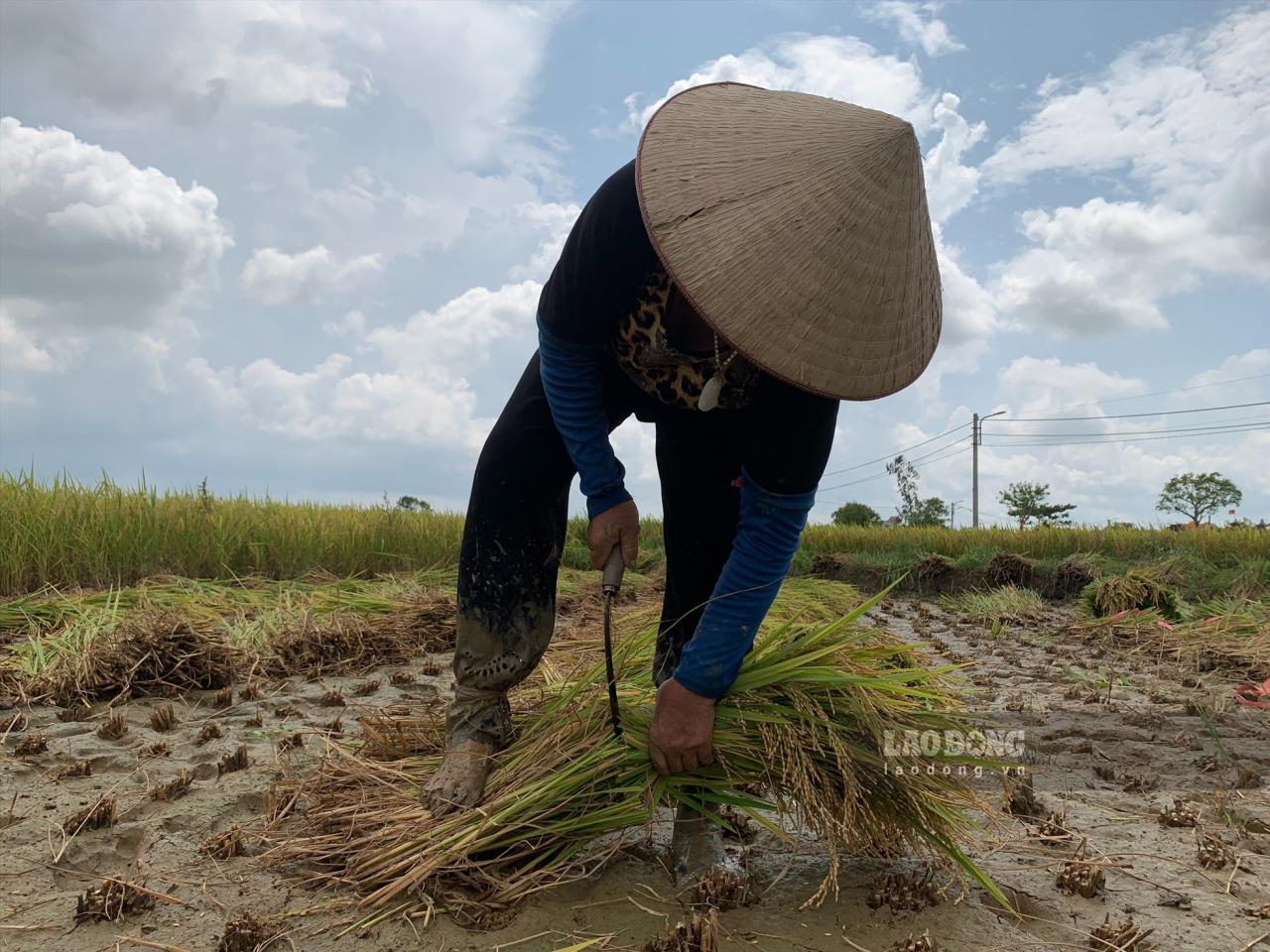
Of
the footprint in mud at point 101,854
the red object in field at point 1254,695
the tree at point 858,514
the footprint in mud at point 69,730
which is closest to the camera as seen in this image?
the footprint in mud at point 101,854

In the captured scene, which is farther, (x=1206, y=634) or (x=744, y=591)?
(x=1206, y=634)

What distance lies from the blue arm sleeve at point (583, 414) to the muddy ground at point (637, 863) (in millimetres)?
869

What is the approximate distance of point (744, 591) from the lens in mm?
1833

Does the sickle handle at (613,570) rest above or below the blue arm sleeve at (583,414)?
below

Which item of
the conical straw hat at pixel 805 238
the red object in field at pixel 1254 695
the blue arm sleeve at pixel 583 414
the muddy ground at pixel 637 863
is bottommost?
the muddy ground at pixel 637 863

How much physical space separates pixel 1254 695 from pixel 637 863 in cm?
395

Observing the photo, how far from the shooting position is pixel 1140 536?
1239 centimetres

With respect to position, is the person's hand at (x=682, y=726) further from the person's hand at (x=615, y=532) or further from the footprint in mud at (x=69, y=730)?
the footprint in mud at (x=69, y=730)

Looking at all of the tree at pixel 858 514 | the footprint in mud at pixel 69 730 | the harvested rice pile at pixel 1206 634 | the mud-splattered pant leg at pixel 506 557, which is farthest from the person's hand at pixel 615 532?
the tree at pixel 858 514

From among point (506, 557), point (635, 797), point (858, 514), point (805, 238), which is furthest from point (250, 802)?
point (858, 514)

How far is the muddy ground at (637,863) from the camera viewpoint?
1750mm

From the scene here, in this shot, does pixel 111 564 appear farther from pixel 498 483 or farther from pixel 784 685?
pixel 784 685

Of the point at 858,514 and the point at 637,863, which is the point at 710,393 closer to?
the point at 637,863

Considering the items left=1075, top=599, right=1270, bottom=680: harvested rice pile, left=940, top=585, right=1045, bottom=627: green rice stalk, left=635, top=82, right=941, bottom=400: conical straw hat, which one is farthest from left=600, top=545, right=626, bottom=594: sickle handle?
left=940, top=585, right=1045, bottom=627: green rice stalk
